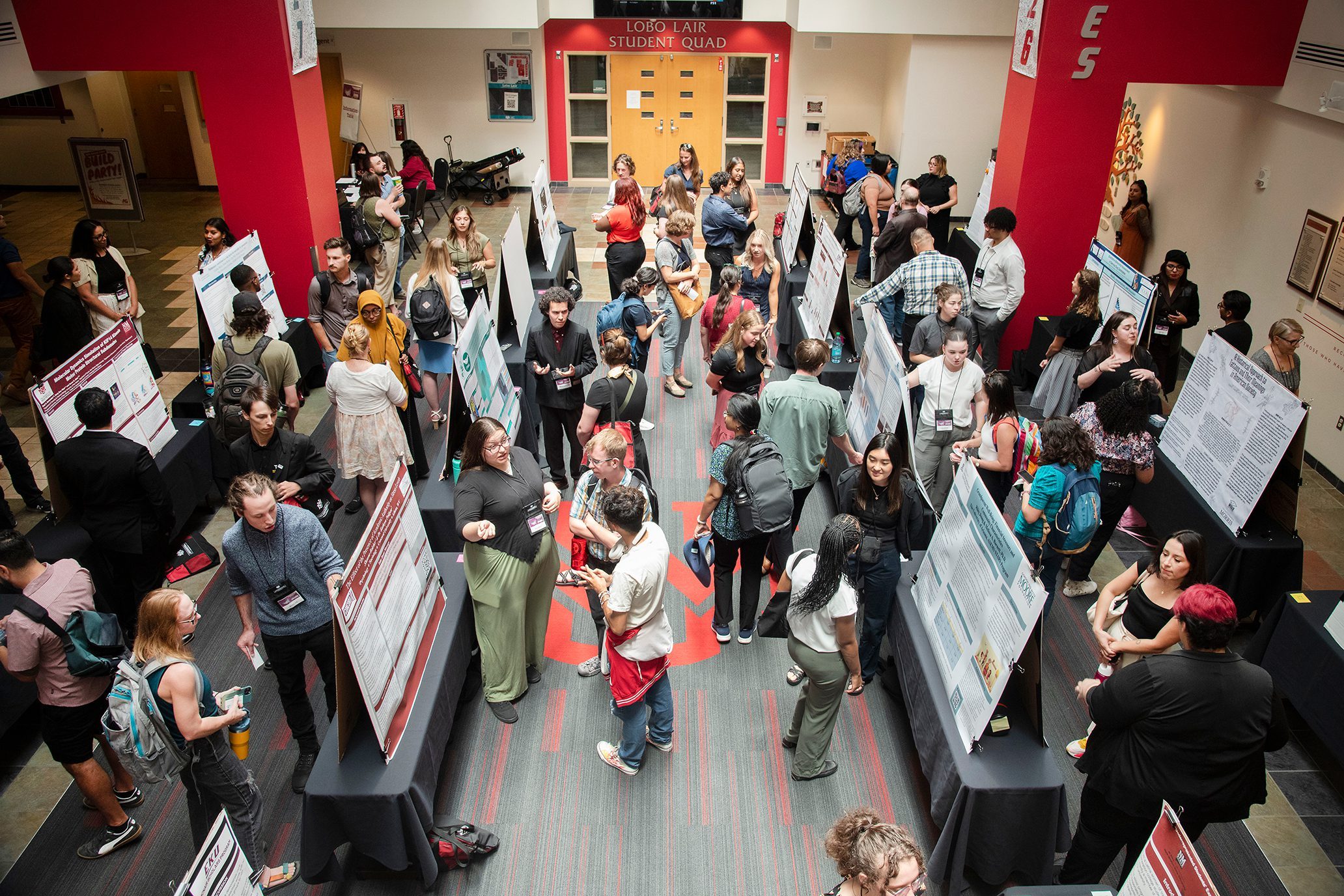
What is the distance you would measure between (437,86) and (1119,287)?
12.0 metres

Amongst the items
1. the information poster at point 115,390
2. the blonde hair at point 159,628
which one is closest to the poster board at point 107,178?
the information poster at point 115,390

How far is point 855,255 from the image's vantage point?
41.8 ft

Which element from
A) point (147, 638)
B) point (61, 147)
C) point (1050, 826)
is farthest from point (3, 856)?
point (61, 147)

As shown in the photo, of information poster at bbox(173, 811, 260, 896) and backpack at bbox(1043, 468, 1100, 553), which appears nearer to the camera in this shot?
information poster at bbox(173, 811, 260, 896)

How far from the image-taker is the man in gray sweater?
391 cm

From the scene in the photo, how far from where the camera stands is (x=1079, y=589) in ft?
19.2

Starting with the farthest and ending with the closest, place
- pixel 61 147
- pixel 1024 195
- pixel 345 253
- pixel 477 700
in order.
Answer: pixel 61 147
pixel 1024 195
pixel 345 253
pixel 477 700

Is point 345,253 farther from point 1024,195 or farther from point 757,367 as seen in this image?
point 1024,195

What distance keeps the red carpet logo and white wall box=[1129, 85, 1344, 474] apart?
5170mm

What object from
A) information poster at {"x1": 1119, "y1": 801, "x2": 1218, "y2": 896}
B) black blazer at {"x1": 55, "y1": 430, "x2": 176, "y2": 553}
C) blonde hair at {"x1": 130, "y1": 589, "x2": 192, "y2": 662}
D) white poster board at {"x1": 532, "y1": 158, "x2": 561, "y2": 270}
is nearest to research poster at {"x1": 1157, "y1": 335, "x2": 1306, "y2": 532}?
information poster at {"x1": 1119, "y1": 801, "x2": 1218, "y2": 896}

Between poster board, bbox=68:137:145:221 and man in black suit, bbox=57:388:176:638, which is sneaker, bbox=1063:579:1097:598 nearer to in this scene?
man in black suit, bbox=57:388:176:638

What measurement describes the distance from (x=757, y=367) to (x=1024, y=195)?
3900 millimetres

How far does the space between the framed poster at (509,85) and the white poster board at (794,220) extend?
7.25m

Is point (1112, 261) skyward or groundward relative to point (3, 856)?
skyward
